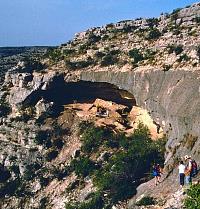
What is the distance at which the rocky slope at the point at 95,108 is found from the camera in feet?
171

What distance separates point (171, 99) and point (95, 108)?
16.2 meters

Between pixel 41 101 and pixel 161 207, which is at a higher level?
pixel 41 101

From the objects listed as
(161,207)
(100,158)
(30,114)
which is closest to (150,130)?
(100,158)

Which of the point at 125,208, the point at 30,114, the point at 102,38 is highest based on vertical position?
the point at 102,38

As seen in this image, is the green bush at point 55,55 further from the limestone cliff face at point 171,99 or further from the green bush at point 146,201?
the green bush at point 146,201

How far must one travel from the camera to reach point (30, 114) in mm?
67625

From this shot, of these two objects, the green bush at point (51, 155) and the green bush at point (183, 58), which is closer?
the green bush at point (183, 58)

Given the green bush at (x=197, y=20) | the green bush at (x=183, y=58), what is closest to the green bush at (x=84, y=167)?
the green bush at (x=183, y=58)

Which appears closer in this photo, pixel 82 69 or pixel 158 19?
pixel 82 69

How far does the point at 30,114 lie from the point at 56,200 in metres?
14.3

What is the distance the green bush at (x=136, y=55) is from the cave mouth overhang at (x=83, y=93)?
12.6 ft

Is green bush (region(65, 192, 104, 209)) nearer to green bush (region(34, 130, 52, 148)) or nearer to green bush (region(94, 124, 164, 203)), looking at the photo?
green bush (region(94, 124, 164, 203))

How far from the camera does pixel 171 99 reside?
51562 mm

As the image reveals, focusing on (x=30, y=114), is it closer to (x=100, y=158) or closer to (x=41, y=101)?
(x=41, y=101)
